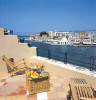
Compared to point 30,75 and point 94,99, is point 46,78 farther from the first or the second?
point 94,99

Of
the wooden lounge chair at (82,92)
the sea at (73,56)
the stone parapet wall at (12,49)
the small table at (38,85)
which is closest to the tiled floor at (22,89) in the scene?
the small table at (38,85)

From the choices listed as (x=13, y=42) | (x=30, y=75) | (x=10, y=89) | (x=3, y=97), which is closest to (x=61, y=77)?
(x=30, y=75)

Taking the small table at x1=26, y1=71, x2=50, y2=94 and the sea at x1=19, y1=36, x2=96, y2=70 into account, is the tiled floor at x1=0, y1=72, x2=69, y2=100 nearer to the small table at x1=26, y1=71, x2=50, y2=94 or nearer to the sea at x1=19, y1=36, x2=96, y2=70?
the small table at x1=26, y1=71, x2=50, y2=94

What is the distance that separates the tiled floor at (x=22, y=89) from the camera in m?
3.09

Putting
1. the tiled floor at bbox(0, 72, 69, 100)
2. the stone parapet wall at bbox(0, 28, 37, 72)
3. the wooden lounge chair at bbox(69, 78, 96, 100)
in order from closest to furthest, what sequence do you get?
the wooden lounge chair at bbox(69, 78, 96, 100)
the tiled floor at bbox(0, 72, 69, 100)
the stone parapet wall at bbox(0, 28, 37, 72)

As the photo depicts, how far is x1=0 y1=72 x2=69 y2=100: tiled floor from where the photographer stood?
3090 mm

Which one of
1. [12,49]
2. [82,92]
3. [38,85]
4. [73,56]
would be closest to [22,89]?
[38,85]

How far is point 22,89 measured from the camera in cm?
354

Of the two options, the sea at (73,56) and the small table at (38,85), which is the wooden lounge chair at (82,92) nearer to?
the small table at (38,85)

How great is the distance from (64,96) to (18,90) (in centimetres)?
157

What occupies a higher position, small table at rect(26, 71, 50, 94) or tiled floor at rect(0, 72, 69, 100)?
small table at rect(26, 71, 50, 94)

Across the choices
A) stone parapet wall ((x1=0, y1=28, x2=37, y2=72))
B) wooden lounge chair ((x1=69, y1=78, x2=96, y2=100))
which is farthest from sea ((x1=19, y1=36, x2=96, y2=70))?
wooden lounge chair ((x1=69, y1=78, x2=96, y2=100))

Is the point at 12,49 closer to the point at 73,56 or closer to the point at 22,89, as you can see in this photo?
the point at 22,89

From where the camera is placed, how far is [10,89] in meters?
3.56
